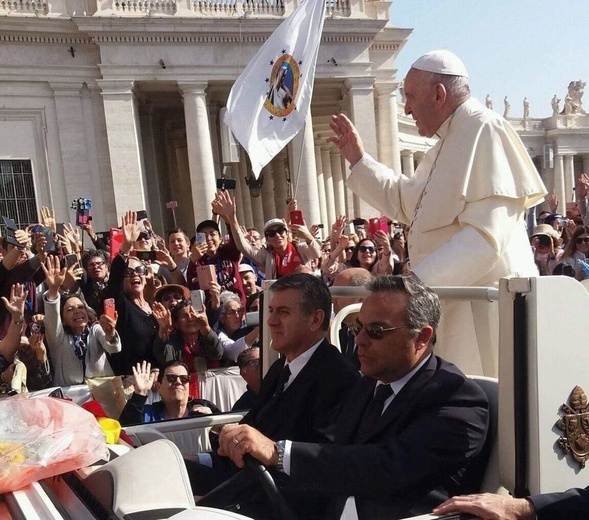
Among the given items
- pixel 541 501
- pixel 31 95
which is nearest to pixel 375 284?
pixel 541 501

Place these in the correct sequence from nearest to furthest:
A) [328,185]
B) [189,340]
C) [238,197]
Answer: [189,340], [238,197], [328,185]

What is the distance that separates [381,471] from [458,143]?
1.70m

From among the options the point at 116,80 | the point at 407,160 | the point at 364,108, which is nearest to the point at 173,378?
the point at 116,80

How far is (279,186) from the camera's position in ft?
99.0

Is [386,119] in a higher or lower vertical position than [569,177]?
higher

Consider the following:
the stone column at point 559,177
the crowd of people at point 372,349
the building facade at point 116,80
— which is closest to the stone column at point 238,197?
the building facade at point 116,80

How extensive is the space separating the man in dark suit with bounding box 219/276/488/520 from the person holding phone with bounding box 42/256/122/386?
10.7ft

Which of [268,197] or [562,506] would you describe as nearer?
[562,506]

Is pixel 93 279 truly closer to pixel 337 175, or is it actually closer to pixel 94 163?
pixel 94 163

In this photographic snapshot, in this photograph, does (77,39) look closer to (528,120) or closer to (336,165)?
(336,165)

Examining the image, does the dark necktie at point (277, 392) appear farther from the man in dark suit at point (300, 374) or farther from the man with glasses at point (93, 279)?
the man with glasses at point (93, 279)

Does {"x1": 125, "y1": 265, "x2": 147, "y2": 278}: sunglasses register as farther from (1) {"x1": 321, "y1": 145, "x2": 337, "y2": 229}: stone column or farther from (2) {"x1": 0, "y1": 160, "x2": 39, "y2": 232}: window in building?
(1) {"x1": 321, "y1": 145, "x2": 337, "y2": 229}: stone column

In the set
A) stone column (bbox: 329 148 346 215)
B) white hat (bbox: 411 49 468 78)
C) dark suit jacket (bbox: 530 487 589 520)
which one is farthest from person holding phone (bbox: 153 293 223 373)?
stone column (bbox: 329 148 346 215)

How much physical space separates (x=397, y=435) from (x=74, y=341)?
12.6 ft
